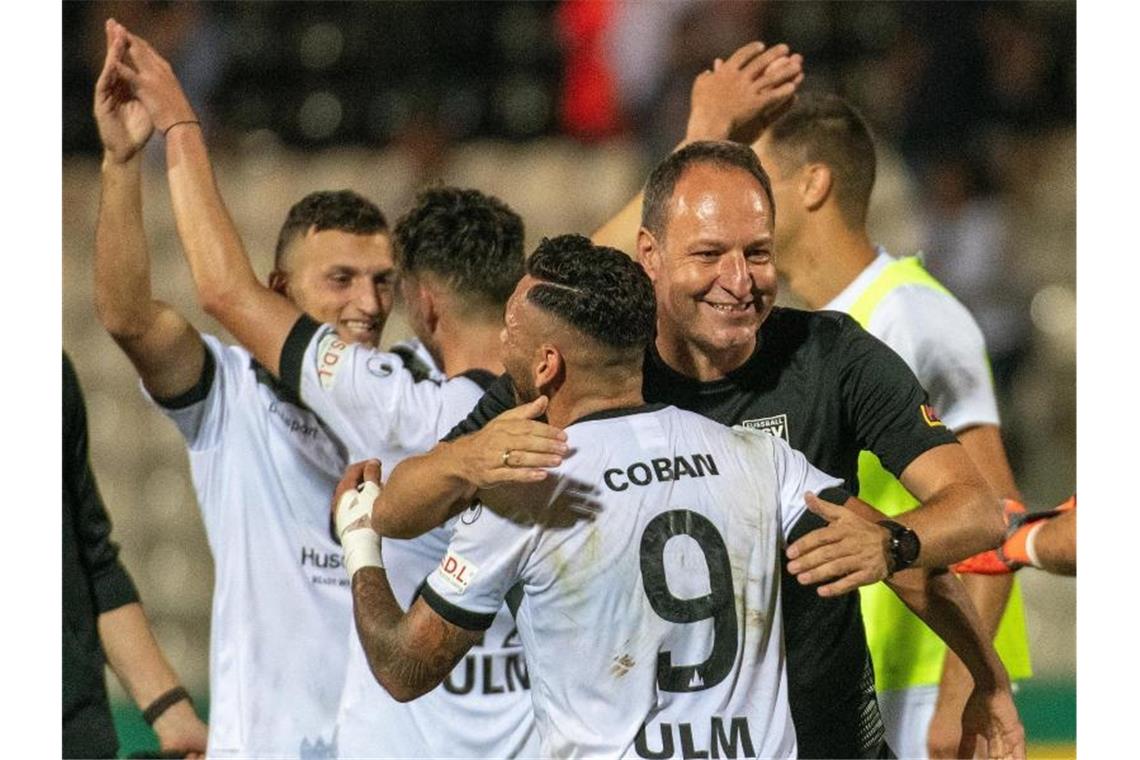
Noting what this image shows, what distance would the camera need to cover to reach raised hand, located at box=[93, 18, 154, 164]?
11.8ft

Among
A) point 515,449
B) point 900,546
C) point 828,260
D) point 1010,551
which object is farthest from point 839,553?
point 828,260

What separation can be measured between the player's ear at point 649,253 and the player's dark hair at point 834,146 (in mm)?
1058

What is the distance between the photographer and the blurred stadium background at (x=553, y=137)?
7703 mm

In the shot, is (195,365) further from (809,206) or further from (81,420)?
(809,206)

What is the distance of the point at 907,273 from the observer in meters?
4.09

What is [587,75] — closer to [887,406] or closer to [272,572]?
[272,572]

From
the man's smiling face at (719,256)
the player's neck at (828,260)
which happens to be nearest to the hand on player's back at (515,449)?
the man's smiling face at (719,256)

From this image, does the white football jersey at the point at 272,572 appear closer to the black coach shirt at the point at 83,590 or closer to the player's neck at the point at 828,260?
the black coach shirt at the point at 83,590

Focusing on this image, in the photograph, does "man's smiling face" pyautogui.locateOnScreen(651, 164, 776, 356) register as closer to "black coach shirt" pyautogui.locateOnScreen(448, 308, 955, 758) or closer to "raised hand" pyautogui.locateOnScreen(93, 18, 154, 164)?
"black coach shirt" pyautogui.locateOnScreen(448, 308, 955, 758)

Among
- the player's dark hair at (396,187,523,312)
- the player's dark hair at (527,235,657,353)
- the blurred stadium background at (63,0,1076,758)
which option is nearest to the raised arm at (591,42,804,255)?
the player's dark hair at (396,187,523,312)

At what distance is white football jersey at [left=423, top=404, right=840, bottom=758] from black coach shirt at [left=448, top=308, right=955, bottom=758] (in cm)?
31

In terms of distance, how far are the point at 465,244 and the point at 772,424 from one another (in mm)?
868

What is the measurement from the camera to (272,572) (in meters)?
3.94
